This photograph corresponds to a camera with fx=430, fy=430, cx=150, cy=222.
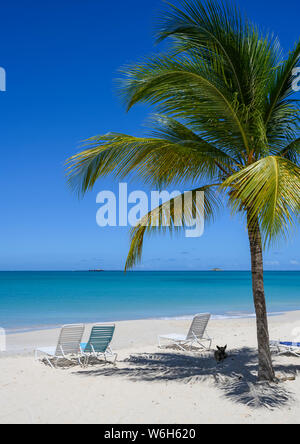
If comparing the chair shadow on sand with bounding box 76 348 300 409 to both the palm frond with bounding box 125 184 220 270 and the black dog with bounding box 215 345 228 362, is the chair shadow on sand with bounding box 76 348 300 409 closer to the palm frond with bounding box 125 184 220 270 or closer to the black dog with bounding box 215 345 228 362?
the black dog with bounding box 215 345 228 362

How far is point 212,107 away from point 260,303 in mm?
2740

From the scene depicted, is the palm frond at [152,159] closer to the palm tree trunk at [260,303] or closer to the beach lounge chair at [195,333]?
the palm tree trunk at [260,303]

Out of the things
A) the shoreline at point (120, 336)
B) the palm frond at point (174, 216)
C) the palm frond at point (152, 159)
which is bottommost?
the shoreline at point (120, 336)

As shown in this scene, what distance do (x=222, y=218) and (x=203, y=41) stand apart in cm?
302

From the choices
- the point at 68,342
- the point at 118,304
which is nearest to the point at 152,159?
the point at 68,342

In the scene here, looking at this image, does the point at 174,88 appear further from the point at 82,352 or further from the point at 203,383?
the point at 82,352

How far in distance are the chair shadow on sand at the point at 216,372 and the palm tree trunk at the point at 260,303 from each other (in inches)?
8.9

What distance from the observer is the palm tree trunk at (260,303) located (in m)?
5.92

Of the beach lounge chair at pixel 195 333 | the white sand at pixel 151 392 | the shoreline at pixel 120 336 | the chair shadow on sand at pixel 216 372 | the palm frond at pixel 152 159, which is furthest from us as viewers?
the shoreline at pixel 120 336

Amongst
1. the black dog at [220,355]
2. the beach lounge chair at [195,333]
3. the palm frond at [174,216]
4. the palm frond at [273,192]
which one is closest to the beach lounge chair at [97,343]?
the palm frond at [174,216]

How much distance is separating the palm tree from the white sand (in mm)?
779

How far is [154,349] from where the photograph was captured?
31.6 ft

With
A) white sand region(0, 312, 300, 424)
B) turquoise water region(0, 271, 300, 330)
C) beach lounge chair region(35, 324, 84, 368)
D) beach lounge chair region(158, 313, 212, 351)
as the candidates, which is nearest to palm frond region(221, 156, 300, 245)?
white sand region(0, 312, 300, 424)
